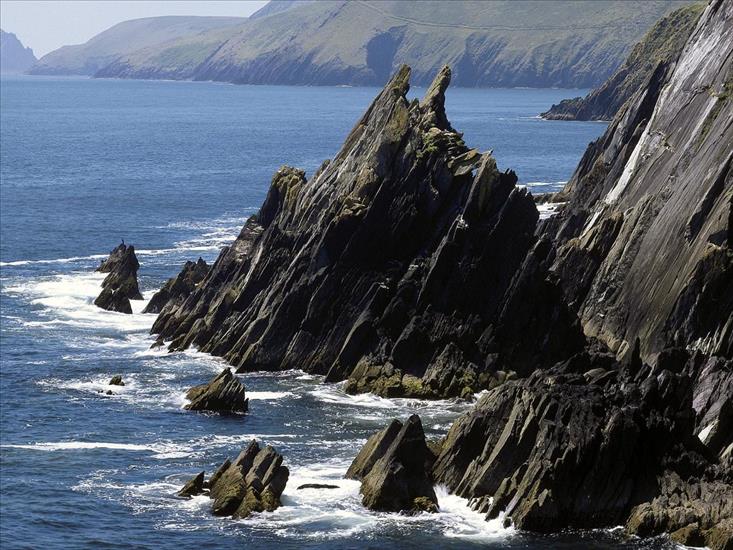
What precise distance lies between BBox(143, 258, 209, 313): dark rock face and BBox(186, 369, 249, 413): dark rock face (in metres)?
28.1

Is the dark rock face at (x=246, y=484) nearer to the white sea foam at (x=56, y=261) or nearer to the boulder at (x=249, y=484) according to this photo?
the boulder at (x=249, y=484)

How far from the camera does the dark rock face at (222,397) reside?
84.5 m

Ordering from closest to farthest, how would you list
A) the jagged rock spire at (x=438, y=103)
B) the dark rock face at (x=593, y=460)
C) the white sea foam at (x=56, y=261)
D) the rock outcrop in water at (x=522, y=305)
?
the dark rock face at (x=593, y=460) < the rock outcrop in water at (x=522, y=305) < the jagged rock spire at (x=438, y=103) < the white sea foam at (x=56, y=261)

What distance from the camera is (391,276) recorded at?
94.4 meters

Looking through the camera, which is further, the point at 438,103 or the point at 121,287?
the point at 121,287

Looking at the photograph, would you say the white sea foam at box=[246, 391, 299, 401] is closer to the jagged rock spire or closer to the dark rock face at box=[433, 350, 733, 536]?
the dark rock face at box=[433, 350, 733, 536]

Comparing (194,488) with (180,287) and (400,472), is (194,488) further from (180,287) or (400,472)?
(180,287)

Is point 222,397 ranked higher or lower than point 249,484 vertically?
higher

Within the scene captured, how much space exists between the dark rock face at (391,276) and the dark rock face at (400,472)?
18259 mm

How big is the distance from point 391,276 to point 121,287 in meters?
32.7

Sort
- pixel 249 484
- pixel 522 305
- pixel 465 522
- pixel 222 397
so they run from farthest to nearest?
pixel 522 305 < pixel 222 397 < pixel 249 484 < pixel 465 522

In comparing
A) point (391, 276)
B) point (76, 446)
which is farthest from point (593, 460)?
point (391, 276)

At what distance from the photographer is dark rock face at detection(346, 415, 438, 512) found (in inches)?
2566

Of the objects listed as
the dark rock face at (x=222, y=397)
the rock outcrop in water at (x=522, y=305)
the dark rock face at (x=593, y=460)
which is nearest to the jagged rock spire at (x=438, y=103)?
the rock outcrop in water at (x=522, y=305)
